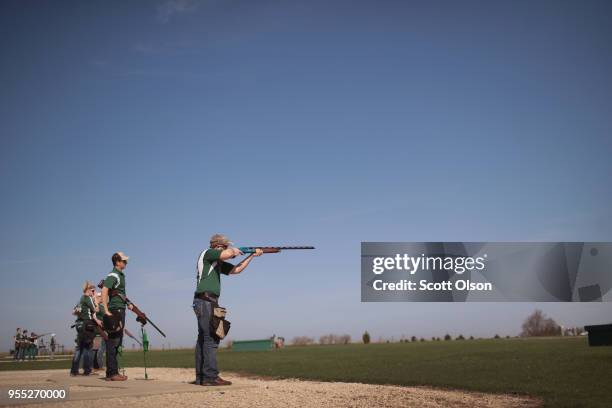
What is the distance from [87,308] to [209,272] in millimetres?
7271

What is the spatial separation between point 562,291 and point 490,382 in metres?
20.9

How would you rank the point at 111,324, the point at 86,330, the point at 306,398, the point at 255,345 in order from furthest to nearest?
the point at 255,345
the point at 86,330
the point at 111,324
the point at 306,398

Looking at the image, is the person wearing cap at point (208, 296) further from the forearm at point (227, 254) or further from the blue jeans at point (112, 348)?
the blue jeans at point (112, 348)

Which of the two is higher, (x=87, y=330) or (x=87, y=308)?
(x=87, y=308)

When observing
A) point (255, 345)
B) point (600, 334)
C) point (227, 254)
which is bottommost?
point (255, 345)

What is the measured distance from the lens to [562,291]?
103 feet

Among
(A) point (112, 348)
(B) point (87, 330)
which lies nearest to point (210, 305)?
(A) point (112, 348)

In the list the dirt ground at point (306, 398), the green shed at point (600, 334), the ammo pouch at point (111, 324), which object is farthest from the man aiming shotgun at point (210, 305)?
the green shed at point (600, 334)

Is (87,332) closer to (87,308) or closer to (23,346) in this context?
(87,308)

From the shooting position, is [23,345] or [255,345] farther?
[255,345]

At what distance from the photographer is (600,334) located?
24.0 metres

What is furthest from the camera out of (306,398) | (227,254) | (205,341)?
(205,341)

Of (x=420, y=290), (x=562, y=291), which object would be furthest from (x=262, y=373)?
(x=562, y=291)

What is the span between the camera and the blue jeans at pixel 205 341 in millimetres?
10336
